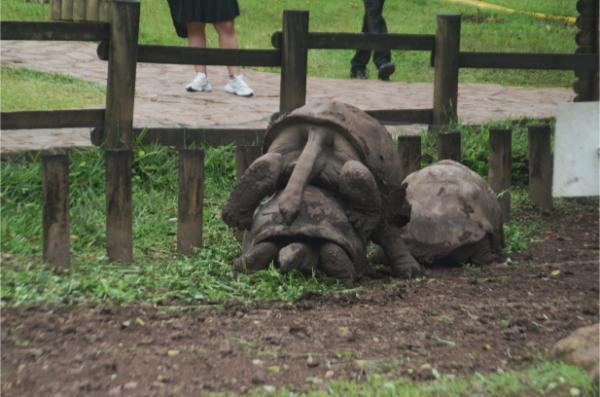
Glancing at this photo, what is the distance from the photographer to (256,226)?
6.38 metres

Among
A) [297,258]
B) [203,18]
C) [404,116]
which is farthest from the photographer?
[203,18]

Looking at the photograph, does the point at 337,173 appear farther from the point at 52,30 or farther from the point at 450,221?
the point at 52,30

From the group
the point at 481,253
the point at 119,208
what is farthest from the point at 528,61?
the point at 119,208

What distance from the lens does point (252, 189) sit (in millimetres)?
6379

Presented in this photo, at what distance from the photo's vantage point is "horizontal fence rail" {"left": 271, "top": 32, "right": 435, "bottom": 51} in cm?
941

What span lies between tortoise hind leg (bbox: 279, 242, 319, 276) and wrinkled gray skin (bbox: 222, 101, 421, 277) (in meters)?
0.15

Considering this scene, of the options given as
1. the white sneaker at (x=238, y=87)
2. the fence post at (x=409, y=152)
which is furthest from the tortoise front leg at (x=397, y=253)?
the white sneaker at (x=238, y=87)

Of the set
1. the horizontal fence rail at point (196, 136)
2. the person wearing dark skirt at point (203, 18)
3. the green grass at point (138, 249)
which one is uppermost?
the person wearing dark skirt at point (203, 18)

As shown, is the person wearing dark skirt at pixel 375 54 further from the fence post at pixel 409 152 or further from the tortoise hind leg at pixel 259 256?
the tortoise hind leg at pixel 259 256

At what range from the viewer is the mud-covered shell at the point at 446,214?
7.09 meters

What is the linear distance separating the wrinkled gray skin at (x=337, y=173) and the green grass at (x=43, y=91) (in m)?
4.72

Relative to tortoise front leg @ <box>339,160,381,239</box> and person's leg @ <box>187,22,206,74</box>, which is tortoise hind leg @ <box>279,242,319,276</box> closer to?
tortoise front leg @ <box>339,160,381,239</box>

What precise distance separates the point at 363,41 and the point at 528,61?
1.62 meters

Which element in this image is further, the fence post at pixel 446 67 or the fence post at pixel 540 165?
the fence post at pixel 446 67
